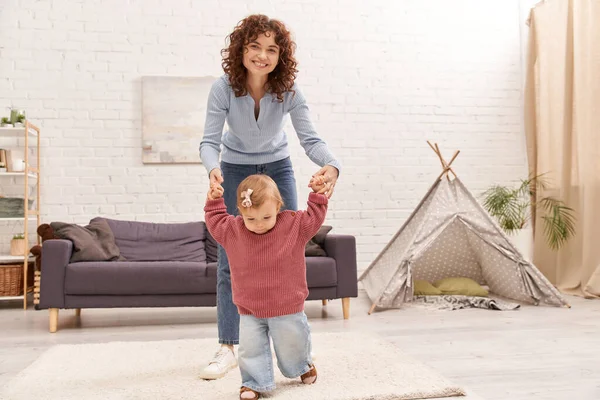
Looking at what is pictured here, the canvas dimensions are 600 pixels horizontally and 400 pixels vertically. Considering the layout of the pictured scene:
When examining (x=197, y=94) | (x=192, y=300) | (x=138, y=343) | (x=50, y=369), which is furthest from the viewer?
(x=197, y=94)

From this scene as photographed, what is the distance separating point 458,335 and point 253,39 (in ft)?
5.96

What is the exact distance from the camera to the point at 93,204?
447 centimetres

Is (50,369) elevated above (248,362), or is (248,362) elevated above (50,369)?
(248,362)

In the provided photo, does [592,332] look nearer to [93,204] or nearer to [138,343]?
[138,343]

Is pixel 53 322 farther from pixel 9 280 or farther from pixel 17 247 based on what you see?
pixel 17 247

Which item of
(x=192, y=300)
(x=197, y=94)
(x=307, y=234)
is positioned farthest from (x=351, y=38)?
(x=307, y=234)

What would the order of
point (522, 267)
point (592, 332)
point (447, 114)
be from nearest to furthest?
point (592, 332) < point (522, 267) < point (447, 114)

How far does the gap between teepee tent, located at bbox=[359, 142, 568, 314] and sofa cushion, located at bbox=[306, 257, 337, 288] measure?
1.16 feet

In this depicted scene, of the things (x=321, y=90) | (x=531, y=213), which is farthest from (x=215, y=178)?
(x=531, y=213)

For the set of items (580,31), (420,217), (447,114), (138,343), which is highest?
(580,31)

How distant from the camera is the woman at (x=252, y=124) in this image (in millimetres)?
1933

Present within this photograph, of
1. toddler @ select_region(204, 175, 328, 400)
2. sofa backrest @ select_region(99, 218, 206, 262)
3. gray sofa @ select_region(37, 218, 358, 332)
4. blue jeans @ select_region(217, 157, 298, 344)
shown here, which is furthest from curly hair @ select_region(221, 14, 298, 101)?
sofa backrest @ select_region(99, 218, 206, 262)

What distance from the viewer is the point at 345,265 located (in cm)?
351

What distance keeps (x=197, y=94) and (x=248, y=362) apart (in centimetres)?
310
